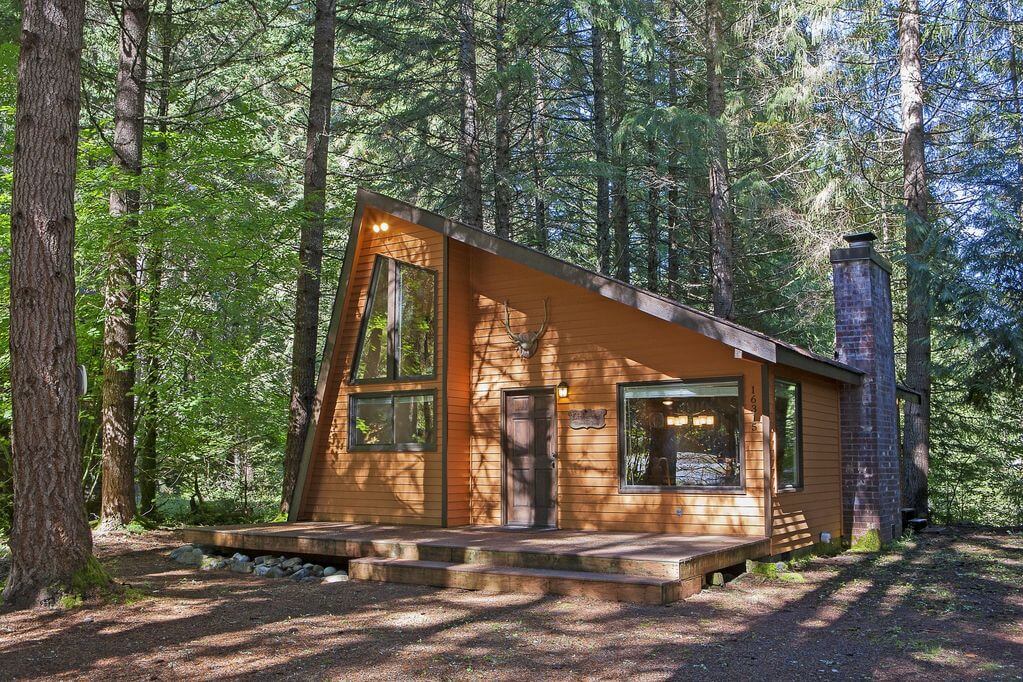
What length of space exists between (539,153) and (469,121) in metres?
1.92

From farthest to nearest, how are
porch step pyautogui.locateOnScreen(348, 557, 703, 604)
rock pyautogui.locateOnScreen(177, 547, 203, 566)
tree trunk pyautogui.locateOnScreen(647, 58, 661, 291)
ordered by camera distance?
tree trunk pyautogui.locateOnScreen(647, 58, 661, 291) < rock pyautogui.locateOnScreen(177, 547, 203, 566) < porch step pyautogui.locateOnScreen(348, 557, 703, 604)

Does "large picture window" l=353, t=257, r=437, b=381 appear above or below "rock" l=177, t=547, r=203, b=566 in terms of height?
above

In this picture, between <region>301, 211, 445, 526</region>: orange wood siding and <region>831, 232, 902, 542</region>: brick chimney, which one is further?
<region>831, 232, 902, 542</region>: brick chimney

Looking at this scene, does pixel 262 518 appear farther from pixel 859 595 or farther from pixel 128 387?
pixel 859 595

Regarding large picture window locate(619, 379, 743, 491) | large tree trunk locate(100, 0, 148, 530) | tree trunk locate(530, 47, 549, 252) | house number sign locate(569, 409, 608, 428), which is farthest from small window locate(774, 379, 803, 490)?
large tree trunk locate(100, 0, 148, 530)

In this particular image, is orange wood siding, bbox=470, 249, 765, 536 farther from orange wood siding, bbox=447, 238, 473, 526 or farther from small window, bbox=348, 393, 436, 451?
small window, bbox=348, 393, 436, 451

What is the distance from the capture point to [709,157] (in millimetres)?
13516

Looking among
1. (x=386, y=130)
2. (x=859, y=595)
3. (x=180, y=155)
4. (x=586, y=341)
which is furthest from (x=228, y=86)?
(x=859, y=595)

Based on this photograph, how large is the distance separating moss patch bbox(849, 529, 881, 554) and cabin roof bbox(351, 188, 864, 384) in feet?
6.06

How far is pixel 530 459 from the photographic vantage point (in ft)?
34.8

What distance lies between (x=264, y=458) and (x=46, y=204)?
1093cm

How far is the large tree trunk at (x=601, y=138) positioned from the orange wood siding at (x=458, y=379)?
5.65 m

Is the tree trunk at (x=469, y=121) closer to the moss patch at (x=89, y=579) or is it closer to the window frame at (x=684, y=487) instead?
the window frame at (x=684, y=487)

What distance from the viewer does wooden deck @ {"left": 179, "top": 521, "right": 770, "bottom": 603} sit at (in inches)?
283
